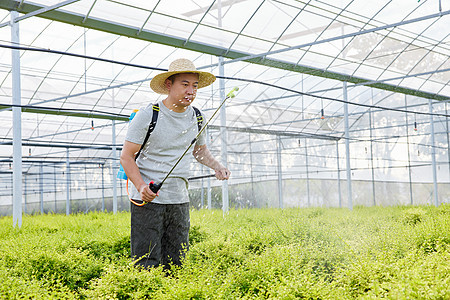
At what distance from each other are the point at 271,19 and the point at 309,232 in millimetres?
6317

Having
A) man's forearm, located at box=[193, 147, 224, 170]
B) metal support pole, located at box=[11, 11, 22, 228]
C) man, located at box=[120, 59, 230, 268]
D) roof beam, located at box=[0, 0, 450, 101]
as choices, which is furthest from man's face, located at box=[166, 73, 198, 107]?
metal support pole, located at box=[11, 11, 22, 228]

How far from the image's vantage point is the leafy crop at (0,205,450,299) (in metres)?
2.57

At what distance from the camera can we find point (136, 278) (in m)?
2.82

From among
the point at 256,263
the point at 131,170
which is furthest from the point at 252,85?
the point at 131,170

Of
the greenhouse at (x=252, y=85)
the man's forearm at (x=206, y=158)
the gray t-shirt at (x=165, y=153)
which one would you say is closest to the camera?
the gray t-shirt at (x=165, y=153)

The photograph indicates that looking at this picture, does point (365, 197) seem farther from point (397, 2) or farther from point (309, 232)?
point (309, 232)

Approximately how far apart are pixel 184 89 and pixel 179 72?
10 centimetres

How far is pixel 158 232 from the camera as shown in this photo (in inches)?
111

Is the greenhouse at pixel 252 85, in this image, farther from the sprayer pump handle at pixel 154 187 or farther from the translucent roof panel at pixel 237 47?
the sprayer pump handle at pixel 154 187

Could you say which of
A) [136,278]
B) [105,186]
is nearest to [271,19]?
[136,278]

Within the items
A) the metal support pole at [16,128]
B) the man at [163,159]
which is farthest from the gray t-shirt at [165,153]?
the metal support pole at [16,128]

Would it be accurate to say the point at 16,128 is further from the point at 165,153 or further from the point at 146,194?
the point at 146,194

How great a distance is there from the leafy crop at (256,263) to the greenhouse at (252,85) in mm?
577

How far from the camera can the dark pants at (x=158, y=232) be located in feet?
9.09
